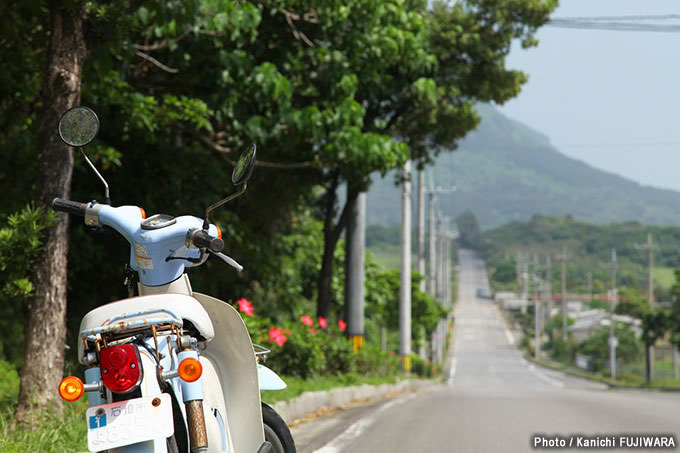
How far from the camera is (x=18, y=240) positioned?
6.10 m

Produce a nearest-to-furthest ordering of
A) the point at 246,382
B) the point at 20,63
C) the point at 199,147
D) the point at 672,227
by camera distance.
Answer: the point at 246,382 → the point at 20,63 → the point at 199,147 → the point at 672,227

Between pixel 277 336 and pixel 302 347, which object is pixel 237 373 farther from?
pixel 302 347

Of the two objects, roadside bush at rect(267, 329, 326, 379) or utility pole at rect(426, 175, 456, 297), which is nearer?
roadside bush at rect(267, 329, 326, 379)

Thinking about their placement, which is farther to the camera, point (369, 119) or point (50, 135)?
point (369, 119)

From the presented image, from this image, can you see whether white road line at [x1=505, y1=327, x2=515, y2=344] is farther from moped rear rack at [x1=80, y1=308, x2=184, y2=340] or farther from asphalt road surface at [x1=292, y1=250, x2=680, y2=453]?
moped rear rack at [x1=80, y1=308, x2=184, y2=340]

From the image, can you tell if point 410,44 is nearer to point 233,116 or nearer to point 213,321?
point 233,116

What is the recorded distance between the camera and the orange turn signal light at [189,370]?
10.9ft

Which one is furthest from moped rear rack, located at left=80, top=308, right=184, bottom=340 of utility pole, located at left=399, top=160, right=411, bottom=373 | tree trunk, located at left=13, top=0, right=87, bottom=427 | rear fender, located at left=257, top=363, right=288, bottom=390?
utility pole, located at left=399, top=160, right=411, bottom=373

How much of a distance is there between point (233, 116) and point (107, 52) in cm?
392

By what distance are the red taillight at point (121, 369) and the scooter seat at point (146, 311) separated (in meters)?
0.16

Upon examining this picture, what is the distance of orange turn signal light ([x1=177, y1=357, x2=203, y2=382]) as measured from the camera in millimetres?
3326

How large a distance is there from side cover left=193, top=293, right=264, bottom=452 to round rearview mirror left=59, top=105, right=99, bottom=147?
3.48 feet

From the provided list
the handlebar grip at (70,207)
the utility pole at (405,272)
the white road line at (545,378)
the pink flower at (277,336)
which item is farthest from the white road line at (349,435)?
the white road line at (545,378)

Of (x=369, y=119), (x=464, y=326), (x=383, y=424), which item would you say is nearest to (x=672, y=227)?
(x=464, y=326)
